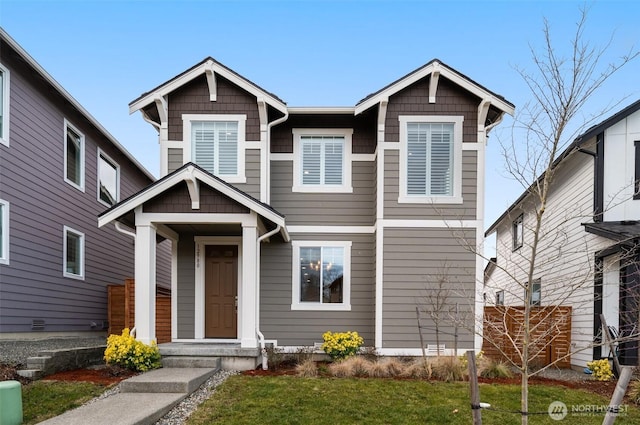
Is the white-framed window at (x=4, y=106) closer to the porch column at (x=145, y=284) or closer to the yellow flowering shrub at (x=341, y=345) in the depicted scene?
the porch column at (x=145, y=284)

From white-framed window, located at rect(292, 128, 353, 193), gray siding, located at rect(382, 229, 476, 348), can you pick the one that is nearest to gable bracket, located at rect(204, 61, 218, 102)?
white-framed window, located at rect(292, 128, 353, 193)

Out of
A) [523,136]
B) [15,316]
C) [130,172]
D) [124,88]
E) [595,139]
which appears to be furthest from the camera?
[124,88]

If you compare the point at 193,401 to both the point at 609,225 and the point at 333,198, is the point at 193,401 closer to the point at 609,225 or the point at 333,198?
the point at 333,198

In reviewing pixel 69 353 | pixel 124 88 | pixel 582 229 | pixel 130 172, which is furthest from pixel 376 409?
pixel 124 88

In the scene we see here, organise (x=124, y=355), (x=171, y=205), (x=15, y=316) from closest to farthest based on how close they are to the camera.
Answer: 1. (x=124, y=355)
2. (x=171, y=205)
3. (x=15, y=316)

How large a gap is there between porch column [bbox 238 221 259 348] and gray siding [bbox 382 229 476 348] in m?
2.88

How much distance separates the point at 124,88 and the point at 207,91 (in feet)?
40.3

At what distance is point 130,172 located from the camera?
1530cm

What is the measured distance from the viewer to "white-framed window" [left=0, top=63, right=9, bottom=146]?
858 cm

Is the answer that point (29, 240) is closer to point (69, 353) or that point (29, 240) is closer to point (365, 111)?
point (69, 353)

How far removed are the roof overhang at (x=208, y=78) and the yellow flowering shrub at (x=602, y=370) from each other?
8.32 m

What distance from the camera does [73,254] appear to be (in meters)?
11.4

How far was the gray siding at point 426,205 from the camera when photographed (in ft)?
29.7

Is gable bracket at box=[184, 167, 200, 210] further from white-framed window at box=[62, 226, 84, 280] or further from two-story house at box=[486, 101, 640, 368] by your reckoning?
two-story house at box=[486, 101, 640, 368]
